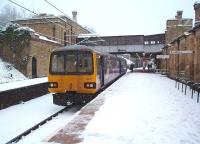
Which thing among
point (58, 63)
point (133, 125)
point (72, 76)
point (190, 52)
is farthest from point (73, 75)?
point (190, 52)

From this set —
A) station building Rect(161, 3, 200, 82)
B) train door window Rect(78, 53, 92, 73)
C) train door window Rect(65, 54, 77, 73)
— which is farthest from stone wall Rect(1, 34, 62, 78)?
train door window Rect(78, 53, 92, 73)

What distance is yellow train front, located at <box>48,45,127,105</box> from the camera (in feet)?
44.6

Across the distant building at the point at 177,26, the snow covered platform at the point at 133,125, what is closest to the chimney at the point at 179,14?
Answer: the distant building at the point at 177,26

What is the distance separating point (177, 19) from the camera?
1638 inches

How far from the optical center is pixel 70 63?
45.9 ft

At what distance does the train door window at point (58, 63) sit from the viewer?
551 inches

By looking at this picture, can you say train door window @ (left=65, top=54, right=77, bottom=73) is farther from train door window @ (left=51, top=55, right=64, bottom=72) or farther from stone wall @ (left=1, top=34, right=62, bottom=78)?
stone wall @ (left=1, top=34, right=62, bottom=78)

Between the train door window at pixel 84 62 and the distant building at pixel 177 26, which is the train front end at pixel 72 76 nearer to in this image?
the train door window at pixel 84 62

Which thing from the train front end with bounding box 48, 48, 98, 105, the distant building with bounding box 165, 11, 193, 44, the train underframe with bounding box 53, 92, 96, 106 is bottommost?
the train underframe with bounding box 53, 92, 96, 106

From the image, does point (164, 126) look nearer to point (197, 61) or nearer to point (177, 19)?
point (197, 61)

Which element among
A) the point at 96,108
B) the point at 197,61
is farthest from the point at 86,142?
the point at 197,61

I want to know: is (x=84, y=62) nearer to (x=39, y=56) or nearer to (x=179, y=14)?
(x=39, y=56)

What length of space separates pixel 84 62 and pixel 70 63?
1.97 ft

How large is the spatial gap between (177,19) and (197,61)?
24097 mm
